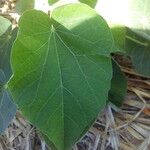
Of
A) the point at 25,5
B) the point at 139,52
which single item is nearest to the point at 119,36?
the point at 139,52

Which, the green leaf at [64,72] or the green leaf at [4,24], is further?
the green leaf at [4,24]

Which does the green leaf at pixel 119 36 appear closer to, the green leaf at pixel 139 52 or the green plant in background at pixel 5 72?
the green leaf at pixel 139 52

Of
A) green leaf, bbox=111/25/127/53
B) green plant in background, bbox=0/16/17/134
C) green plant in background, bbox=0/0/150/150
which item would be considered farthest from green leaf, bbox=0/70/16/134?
green leaf, bbox=111/25/127/53

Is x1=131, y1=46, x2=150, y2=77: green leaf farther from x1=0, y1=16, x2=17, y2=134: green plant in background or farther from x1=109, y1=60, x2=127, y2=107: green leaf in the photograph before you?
x1=0, y1=16, x2=17, y2=134: green plant in background

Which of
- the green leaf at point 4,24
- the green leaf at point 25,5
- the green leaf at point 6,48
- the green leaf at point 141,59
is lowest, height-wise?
the green leaf at point 141,59

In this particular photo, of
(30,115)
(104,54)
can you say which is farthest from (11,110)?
(104,54)

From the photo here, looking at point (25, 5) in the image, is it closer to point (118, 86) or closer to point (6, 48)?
point (6, 48)

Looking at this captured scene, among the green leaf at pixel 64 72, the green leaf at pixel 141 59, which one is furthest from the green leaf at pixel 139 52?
the green leaf at pixel 64 72

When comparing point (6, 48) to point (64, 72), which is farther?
point (6, 48)
